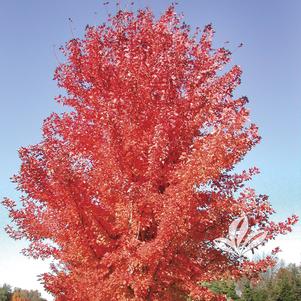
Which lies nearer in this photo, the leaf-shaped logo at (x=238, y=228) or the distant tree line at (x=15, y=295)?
the leaf-shaped logo at (x=238, y=228)

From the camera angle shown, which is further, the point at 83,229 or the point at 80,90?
the point at 80,90

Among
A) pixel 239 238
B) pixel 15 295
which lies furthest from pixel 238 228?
pixel 15 295

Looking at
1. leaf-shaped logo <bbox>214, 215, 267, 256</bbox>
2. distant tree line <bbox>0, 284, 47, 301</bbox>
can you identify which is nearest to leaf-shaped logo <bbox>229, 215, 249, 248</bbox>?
leaf-shaped logo <bbox>214, 215, 267, 256</bbox>

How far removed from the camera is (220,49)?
11.8 metres

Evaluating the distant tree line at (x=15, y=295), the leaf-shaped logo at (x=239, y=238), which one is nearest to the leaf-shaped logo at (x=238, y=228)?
the leaf-shaped logo at (x=239, y=238)

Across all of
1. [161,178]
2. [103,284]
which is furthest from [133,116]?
[103,284]

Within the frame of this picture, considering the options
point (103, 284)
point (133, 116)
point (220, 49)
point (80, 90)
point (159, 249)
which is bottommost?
point (103, 284)

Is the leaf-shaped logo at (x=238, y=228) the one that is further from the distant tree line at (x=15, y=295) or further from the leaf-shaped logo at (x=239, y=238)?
the distant tree line at (x=15, y=295)

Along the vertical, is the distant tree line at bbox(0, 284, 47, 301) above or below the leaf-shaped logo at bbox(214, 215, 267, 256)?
above

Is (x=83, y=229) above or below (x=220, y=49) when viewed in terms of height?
below

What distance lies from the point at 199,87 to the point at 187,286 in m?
5.10

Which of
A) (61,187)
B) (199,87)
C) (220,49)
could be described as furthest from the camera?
(220,49)

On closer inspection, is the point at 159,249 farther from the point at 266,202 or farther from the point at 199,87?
the point at 199,87

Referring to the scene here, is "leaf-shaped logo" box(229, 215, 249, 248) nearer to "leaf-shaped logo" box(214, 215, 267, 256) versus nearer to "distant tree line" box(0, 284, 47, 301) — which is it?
"leaf-shaped logo" box(214, 215, 267, 256)
